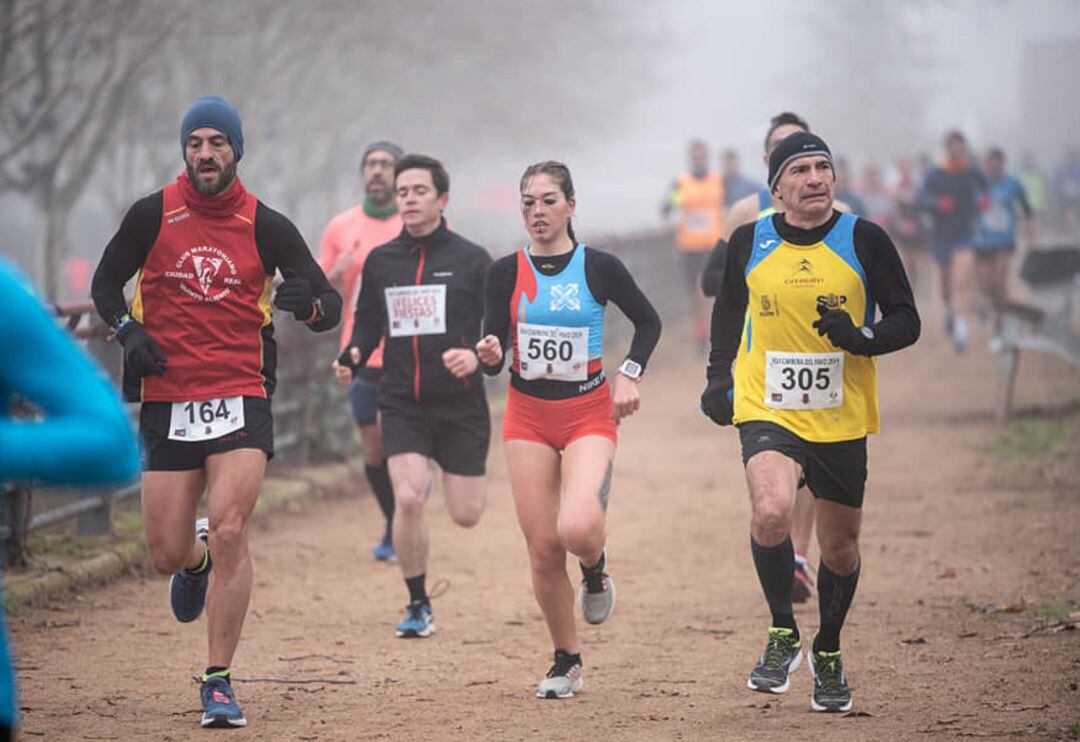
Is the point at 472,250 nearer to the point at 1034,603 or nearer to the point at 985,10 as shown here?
the point at 1034,603

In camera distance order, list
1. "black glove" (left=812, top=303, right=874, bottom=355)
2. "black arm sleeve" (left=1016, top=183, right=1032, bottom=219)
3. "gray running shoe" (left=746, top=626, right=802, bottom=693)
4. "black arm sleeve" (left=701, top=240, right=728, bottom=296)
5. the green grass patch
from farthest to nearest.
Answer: "black arm sleeve" (left=1016, top=183, right=1032, bottom=219)
the green grass patch
"black arm sleeve" (left=701, top=240, right=728, bottom=296)
"gray running shoe" (left=746, top=626, right=802, bottom=693)
"black glove" (left=812, top=303, right=874, bottom=355)

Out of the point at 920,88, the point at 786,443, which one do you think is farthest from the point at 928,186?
the point at 920,88

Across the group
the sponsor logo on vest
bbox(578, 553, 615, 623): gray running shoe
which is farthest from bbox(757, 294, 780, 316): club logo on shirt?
bbox(578, 553, 615, 623): gray running shoe

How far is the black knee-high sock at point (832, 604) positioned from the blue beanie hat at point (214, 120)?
267 cm

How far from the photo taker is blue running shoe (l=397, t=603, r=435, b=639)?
27.2 feet

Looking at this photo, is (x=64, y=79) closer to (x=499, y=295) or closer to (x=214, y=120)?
(x=499, y=295)

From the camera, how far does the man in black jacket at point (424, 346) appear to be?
8.36 metres

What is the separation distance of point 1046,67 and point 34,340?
100m

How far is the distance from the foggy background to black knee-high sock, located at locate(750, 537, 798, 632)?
12.5 meters

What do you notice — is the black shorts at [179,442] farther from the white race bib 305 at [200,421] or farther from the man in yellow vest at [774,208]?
the man in yellow vest at [774,208]

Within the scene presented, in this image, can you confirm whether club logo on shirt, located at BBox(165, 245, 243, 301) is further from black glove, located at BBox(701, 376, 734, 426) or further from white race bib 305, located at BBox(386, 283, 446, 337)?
white race bib 305, located at BBox(386, 283, 446, 337)

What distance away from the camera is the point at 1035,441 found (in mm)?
13984

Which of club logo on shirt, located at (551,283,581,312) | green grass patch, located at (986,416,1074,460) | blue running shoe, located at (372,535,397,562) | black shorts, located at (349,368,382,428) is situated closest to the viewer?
club logo on shirt, located at (551,283,581,312)

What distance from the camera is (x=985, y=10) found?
14062 cm
